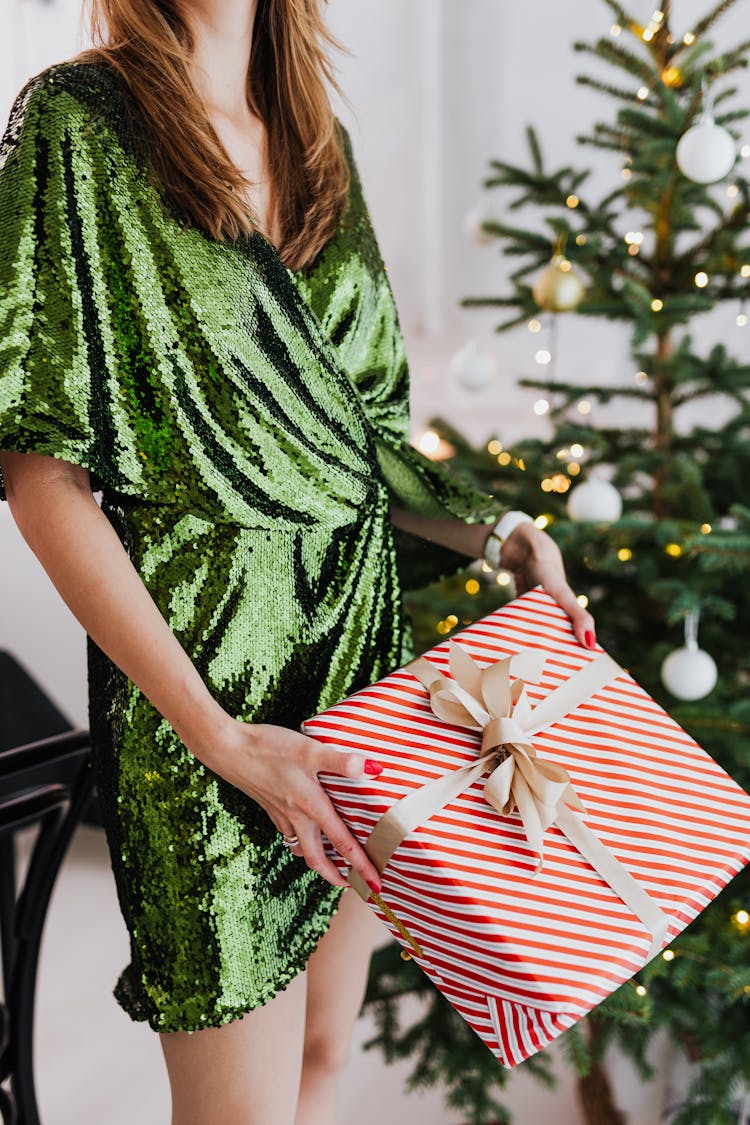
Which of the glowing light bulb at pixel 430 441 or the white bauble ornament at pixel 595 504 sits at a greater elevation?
the glowing light bulb at pixel 430 441

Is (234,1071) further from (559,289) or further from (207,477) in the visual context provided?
(559,289)

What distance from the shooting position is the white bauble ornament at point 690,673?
1266 mm

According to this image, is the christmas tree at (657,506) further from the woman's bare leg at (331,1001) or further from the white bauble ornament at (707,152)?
the woman's bare leg at (331,1001)

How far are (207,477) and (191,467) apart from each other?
0.02 meters

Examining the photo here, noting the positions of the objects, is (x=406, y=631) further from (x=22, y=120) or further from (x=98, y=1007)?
(x=98, y=1007)

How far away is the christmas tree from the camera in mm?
1312

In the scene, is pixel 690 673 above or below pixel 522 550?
below

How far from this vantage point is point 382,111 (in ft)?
7.98

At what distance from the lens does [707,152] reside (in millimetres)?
1236

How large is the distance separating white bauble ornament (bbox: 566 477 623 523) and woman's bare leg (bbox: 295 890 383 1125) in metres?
0.64

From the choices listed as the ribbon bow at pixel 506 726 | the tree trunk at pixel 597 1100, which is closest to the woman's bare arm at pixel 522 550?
the ribbon bow at pixel 506 726

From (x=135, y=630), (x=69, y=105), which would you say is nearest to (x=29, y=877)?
(x=135, y=630)

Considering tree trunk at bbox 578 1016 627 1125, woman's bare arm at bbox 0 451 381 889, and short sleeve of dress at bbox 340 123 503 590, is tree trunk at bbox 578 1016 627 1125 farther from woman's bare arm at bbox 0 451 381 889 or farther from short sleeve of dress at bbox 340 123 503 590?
woman's bare arm at bbox 0 451 381 889

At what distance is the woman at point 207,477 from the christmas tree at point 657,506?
0.50 metres
